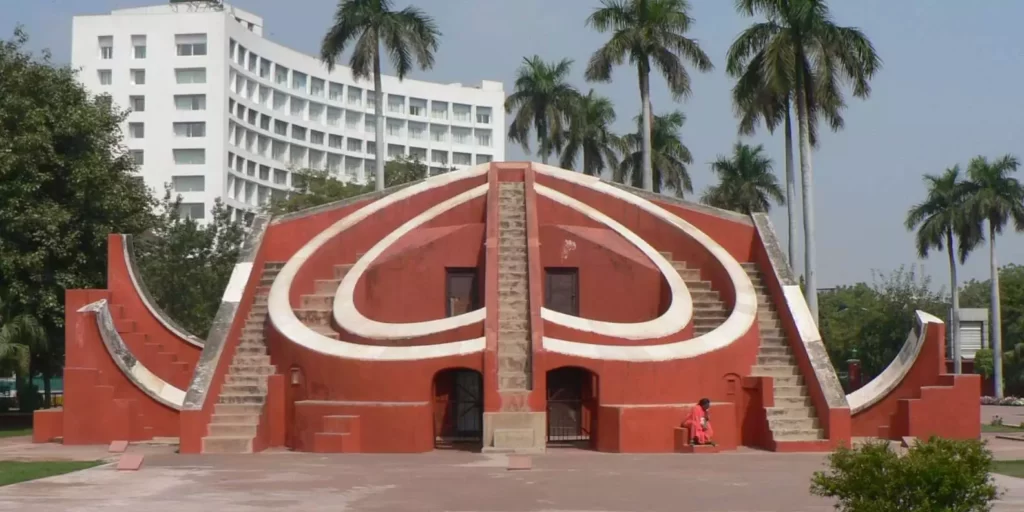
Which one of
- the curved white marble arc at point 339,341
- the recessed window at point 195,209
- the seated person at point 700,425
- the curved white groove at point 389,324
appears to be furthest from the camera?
the recessed window at point 195,209

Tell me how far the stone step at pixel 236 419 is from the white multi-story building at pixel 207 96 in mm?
45329

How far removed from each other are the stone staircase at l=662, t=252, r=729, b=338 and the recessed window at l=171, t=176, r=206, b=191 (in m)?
49.4

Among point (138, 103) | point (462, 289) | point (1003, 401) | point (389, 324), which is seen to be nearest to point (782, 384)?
point (462, 289)

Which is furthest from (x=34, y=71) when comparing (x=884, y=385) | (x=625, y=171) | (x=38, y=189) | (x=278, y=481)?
(x=625, y=171)

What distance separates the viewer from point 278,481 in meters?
13.0

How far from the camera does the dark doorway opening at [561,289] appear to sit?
20750 millimetres

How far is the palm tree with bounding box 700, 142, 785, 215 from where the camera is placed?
48.5 meters

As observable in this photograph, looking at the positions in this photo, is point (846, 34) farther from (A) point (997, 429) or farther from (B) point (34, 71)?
(B) point (34, 71)

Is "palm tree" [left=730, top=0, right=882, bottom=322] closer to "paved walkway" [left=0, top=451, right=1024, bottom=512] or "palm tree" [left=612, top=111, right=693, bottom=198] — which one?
"paved walkway" [left=0, top=451, right=1024, bottom=512]

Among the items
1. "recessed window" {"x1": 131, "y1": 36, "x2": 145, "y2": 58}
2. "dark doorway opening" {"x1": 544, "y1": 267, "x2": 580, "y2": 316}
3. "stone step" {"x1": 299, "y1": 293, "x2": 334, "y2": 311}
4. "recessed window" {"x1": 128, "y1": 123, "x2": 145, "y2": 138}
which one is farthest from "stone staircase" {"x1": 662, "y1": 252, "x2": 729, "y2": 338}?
"recessed window" {"x1": 131, "y1": 36, "x2": 145, "y2": 58}

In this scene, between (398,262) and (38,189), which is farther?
(38,189)

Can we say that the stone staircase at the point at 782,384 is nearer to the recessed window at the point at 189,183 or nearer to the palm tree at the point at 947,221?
the palm tree at the point at 947,221

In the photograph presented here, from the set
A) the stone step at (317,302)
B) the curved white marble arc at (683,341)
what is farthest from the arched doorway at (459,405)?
the stone step at (317,302)

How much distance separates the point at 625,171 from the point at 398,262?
1196 inches
